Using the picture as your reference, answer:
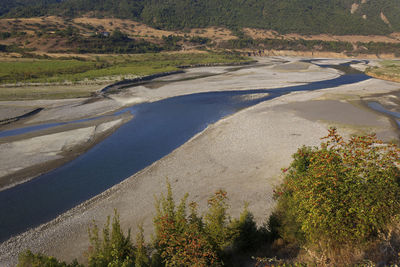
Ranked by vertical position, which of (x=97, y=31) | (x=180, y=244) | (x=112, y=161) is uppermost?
(x=97, y=31)

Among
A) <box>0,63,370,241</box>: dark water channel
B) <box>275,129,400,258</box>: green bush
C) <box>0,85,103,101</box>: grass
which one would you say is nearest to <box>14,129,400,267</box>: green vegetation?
<box>275,129,400,258</box>: green bush

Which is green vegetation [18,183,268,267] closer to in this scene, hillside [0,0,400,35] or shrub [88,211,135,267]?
shrub [88,211,135,267]

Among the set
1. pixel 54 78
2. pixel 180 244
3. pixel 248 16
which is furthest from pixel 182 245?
pixel 248 16

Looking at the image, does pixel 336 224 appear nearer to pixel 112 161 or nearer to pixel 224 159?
pixel 224 159

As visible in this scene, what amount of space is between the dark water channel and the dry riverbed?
150cm

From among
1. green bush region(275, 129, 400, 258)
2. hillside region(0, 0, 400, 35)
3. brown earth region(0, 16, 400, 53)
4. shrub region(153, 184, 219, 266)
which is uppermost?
hillside region(0, 0, 400, 35)

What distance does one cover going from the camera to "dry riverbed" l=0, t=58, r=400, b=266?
46.8 feet

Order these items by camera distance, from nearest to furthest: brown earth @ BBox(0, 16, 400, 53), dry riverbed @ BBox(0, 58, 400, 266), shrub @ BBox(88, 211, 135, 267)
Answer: shrub @ BBox(88, 211, 135, 267) < dry riverbed @ BBox(0, 58, 400, 266) < brown earth @ BBox(0, 16, 400, 53)

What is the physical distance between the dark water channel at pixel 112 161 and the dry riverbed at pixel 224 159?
150 cm

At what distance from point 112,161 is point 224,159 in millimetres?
9642

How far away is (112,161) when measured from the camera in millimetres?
23156

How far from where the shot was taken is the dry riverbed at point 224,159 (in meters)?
14.3

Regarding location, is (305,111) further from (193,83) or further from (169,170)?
(193,83)

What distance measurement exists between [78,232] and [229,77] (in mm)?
58995
